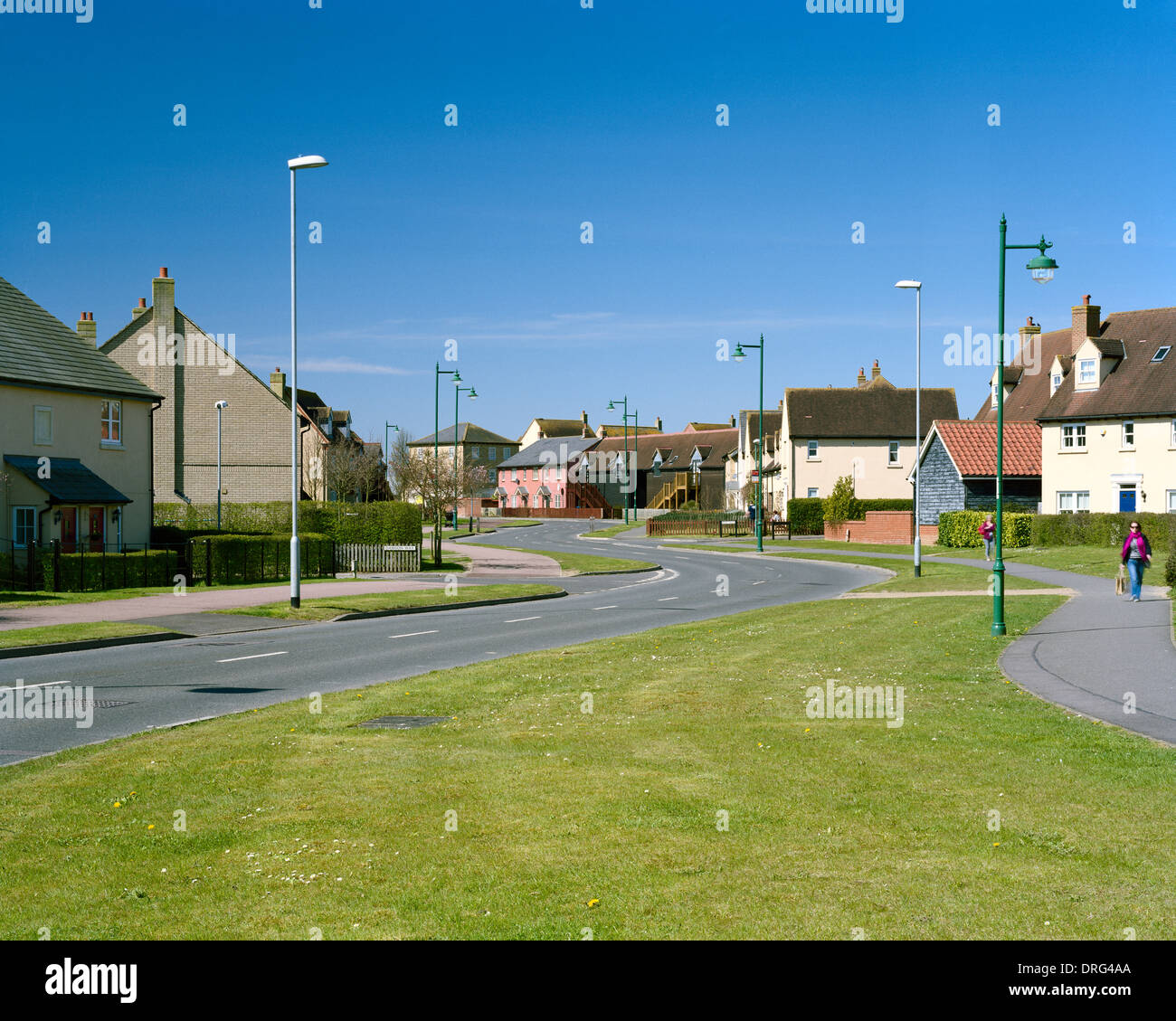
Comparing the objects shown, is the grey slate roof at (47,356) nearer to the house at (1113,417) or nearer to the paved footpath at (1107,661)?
the paved footpath at (1107,661)

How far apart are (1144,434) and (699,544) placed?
24.2 meters

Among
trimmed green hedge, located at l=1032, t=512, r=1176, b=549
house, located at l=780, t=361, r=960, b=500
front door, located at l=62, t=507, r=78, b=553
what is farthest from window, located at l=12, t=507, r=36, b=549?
house, located at l=780, t=361, r=960, b=500

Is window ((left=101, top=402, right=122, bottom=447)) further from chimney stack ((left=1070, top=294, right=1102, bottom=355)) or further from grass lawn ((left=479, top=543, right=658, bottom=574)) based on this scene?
chimney stack ((left=1070, top=294, right=1102, bottom=355))

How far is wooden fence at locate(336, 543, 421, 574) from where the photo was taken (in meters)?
41.7

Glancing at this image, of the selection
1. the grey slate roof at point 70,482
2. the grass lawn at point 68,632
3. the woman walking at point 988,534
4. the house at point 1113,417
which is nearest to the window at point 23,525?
the grey slate roof at point 70,482

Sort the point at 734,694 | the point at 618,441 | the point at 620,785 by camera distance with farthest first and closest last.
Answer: the point at 618,441 → the point at 734,694 → the point at 620,785

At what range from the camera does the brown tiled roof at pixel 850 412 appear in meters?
82.2

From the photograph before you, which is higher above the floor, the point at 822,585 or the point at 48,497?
the point at 48,497

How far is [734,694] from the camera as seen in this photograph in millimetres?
13133

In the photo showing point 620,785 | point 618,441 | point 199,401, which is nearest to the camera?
point 620,785

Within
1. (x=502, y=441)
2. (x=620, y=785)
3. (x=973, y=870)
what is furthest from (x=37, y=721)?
(x=502, y=441)

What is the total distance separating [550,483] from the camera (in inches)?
5128
